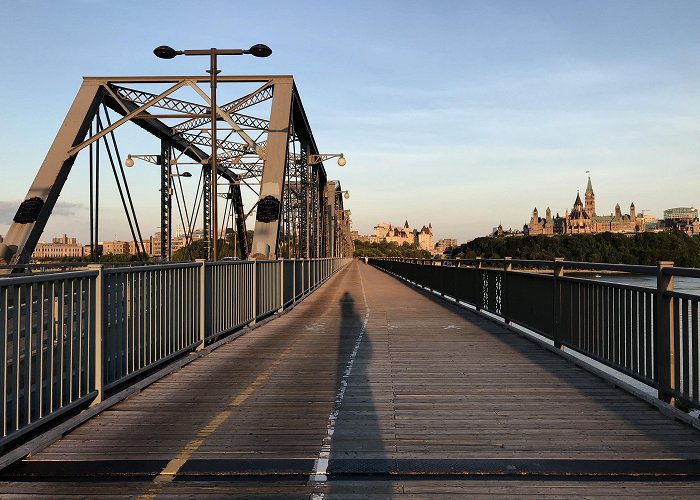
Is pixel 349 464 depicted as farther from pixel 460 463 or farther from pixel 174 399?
pixel 174 399

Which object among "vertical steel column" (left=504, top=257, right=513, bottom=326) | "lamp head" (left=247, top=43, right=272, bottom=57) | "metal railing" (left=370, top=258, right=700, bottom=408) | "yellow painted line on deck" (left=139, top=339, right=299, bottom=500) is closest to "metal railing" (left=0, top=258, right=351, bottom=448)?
"yellow painted line on deck" (left=139, top=339, right=299, bottom=500)

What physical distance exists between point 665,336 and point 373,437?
3149mm

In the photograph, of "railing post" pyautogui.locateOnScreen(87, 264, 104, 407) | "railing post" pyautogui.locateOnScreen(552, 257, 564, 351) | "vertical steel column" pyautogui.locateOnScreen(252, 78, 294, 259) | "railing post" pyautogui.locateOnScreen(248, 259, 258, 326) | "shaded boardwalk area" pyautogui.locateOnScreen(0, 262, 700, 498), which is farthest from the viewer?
"vertical steel column" pyautogui.locateOnScreen(252, 78, 294, 259)

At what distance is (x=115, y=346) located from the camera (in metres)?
6.51

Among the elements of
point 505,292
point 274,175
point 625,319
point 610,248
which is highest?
point 274,175

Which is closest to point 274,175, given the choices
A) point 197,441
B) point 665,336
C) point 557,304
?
point 557,304

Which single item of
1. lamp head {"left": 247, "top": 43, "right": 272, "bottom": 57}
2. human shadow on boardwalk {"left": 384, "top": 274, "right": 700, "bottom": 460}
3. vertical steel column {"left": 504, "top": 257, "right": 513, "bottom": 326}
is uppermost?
lamp head {"left": 247, "top": 43, "right": 272, "bottom": 57}

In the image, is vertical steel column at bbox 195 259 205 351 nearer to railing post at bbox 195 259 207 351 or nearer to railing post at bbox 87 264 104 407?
railing post at bbox 195 259 207 351

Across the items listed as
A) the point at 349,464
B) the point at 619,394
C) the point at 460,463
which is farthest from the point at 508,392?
the point at 349,464

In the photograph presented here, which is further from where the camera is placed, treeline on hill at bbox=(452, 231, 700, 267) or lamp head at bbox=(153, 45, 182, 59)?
treeline on hill at bbox=(452, 231, 700, 267)

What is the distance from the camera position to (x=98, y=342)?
19.8 ft

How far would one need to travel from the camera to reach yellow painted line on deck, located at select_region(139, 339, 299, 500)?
160 inches

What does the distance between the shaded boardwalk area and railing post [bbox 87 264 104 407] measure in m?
0.24

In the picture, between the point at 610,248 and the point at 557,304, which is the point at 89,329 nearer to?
the point at 557,304
